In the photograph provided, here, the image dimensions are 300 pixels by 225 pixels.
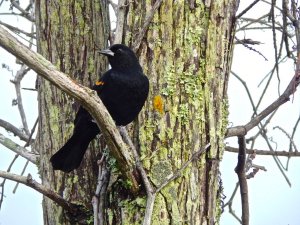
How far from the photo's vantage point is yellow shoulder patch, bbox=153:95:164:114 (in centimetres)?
275

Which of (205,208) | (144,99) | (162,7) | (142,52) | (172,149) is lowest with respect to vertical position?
(205,208)

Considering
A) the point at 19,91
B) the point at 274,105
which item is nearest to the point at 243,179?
the point at 274,105

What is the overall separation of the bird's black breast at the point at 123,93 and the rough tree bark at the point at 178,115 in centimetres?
4

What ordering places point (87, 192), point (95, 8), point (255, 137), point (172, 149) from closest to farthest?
point (172, 149) < point (87, 192) < point (95, 8) < point (255, 137)

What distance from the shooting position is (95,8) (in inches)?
126

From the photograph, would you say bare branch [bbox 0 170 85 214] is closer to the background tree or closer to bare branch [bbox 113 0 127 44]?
the background tree

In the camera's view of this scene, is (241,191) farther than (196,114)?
Yes

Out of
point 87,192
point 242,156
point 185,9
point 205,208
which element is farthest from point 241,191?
point 185,9

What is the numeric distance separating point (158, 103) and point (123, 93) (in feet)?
1.05

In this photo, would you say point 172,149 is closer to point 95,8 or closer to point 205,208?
point 205,208

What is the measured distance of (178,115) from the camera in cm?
274

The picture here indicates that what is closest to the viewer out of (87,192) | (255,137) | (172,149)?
(172,149)

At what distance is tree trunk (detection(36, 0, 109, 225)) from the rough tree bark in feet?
0.16

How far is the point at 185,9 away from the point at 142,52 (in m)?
0.26
